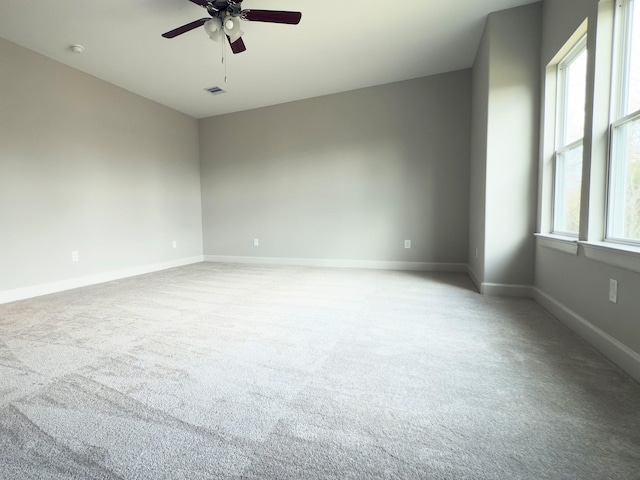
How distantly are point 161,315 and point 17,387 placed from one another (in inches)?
42.9

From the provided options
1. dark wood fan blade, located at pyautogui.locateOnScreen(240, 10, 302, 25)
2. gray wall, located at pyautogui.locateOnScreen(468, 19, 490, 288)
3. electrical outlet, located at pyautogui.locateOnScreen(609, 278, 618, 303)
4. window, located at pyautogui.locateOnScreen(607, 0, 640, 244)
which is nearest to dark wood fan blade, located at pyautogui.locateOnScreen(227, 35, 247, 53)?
dark wood fan blade, located at pyautogui.locateOnScreen(240, 10, 302, 25)

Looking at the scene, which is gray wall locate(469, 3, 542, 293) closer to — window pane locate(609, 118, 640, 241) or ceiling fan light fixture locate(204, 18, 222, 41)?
window pane locate(609, 118, 640, 241)

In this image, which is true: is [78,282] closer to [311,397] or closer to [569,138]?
[311,397]

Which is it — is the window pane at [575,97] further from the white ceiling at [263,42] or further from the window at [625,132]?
the white ceiling at [263,42]

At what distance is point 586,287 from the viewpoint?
1949 mm

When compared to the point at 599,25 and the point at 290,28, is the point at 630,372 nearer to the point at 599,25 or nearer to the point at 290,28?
the point at 599,25

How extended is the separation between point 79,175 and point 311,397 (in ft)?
13.5

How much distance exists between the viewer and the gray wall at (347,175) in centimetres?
414

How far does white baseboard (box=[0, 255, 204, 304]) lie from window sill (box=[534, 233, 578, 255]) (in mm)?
5030

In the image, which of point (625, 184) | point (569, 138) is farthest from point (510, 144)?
point (625, 184)

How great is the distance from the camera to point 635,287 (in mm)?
1497

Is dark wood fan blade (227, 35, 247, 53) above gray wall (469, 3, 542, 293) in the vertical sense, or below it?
above

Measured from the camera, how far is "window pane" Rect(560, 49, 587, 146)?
7.32ft

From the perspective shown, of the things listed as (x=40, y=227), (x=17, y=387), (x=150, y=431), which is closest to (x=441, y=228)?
(x=150, y=431)
